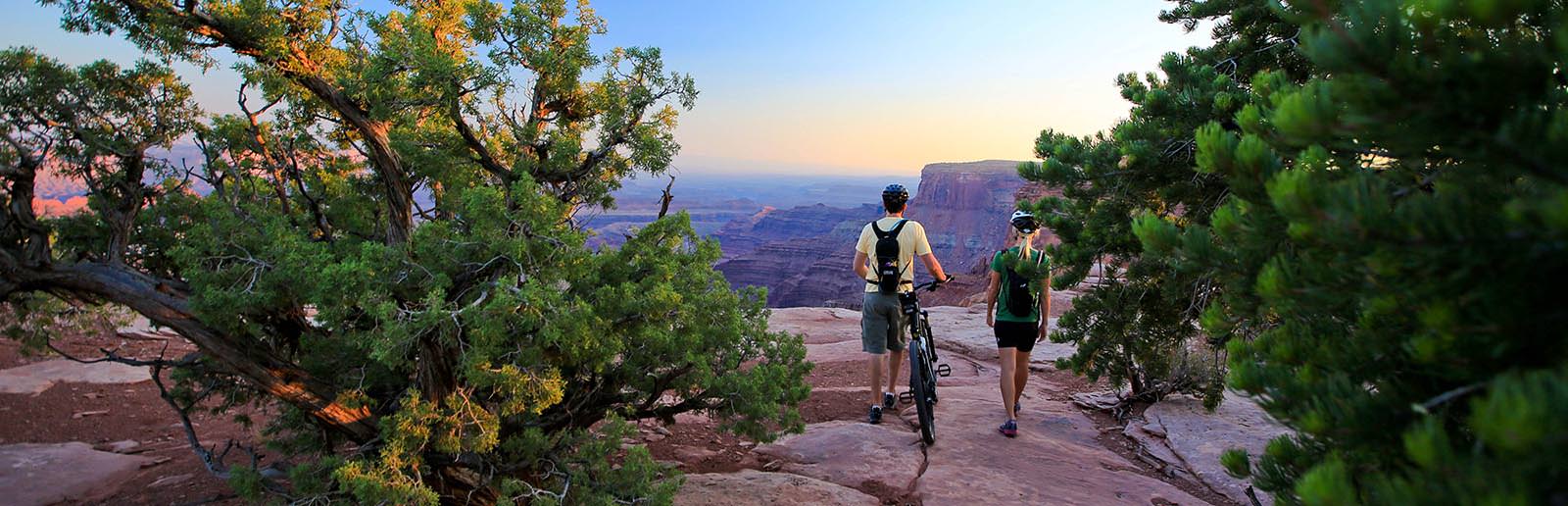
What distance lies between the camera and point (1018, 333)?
6.10 m

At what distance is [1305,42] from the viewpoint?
4.58 feet

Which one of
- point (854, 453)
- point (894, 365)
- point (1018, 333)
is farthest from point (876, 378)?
point (1018, 333)

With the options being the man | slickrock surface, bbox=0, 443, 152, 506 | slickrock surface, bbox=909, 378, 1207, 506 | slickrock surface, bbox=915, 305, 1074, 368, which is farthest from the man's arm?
slickrock surface, bbox=0, 443, 152, 506

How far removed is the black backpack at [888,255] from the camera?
619 cm

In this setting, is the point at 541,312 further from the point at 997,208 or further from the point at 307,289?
the point at 997,208

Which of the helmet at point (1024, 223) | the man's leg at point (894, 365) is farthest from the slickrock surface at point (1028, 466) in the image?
the helmet at point (1024, 223)

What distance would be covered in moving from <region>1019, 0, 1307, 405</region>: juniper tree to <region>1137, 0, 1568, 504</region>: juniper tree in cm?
206

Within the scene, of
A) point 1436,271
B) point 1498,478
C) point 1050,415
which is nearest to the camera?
point 1498,478

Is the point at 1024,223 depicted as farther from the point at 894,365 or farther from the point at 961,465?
the point at 894,365

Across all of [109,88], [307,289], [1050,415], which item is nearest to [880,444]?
[1050,415]

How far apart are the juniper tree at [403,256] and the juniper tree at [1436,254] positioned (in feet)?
9.99

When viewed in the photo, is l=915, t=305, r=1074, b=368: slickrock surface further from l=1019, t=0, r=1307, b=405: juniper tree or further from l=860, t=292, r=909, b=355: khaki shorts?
l=1019, t=0, r=1307, b=405: juniper tree

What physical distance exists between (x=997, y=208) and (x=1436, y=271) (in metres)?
87.8

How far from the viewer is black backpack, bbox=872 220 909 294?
20.3 ft
